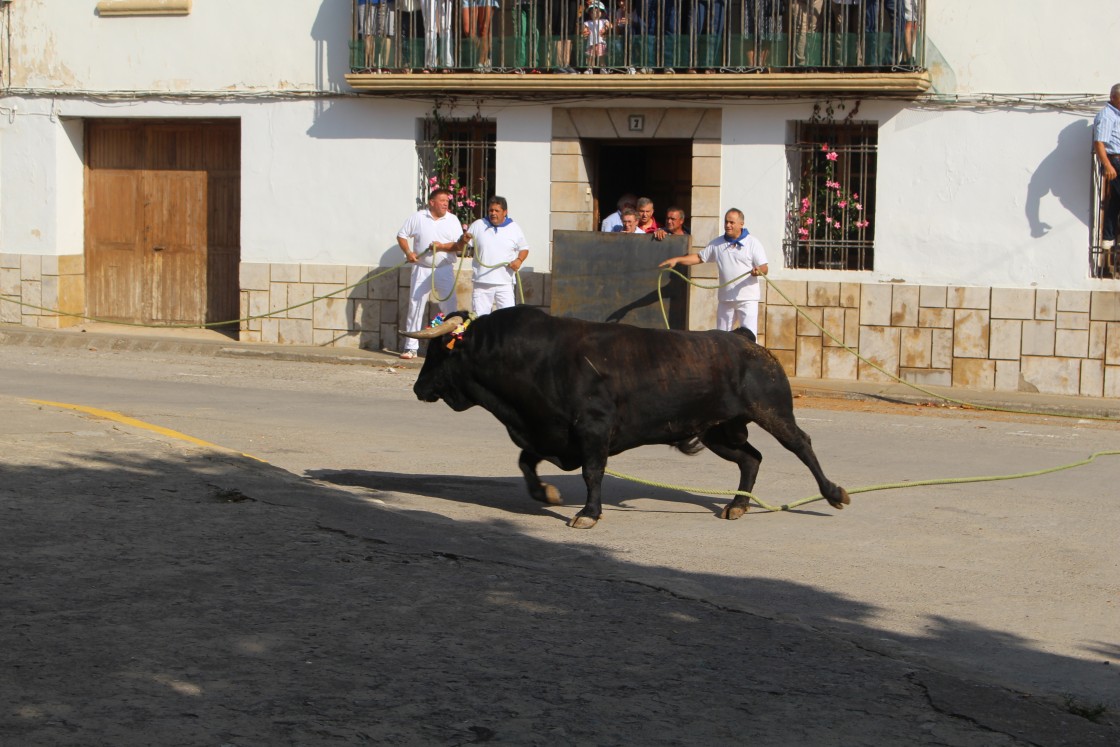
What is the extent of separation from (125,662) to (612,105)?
13114 mm

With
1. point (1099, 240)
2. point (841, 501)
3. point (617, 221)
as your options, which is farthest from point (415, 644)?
point (1099, 240)

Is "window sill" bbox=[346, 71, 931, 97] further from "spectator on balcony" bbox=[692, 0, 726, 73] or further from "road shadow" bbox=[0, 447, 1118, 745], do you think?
"road shadow" bbox=[0, 447, 1118, 745]

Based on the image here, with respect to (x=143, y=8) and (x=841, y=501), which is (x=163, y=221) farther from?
(x=841, y=501)

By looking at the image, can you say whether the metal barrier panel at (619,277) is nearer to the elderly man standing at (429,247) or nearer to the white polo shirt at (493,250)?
the white polo shirt at (493,250)

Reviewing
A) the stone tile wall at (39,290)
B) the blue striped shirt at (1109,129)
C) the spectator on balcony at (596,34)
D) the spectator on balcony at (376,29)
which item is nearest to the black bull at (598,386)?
the blue striped shirt at (1109,129)

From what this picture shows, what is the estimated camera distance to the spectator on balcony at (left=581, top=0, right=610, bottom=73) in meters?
17.9

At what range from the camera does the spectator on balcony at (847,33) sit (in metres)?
16.7

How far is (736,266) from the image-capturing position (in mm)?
16109

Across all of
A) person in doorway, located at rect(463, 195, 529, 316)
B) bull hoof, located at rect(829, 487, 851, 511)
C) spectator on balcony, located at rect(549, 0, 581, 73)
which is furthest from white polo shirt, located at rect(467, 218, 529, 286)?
bull hoof, located at rect(829, 487, 851, 511)

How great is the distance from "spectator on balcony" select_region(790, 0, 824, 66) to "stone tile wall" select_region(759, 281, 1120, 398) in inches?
97.2

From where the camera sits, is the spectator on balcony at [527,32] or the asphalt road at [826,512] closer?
the asphalt road at [826,512]

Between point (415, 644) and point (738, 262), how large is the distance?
1059 cm

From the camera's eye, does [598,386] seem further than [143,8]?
No

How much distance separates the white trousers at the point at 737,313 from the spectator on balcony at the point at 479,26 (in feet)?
14.3
